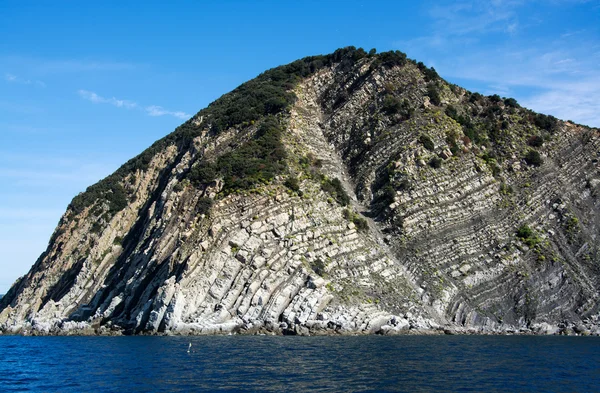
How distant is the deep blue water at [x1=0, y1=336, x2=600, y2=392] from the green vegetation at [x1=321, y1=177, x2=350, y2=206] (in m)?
21.9

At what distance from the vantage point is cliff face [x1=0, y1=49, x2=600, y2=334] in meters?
52.3

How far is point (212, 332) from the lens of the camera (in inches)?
1934

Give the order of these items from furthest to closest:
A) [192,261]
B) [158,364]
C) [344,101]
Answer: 1. [344,101]
2. [192,261]
3. [158,364]

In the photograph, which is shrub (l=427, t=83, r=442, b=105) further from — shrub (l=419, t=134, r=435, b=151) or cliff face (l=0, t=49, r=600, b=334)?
shrub (l=419, t=134, r=435, b=151)

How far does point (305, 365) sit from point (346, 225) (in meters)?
31.0

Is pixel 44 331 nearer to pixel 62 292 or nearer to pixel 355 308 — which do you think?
pixel 62 292

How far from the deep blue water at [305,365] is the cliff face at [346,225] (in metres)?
7.10

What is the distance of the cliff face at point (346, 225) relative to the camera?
2060 inches

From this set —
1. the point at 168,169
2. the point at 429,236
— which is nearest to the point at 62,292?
the point at 168,169

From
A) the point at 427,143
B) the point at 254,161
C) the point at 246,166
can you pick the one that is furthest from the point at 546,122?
the point at 246,166

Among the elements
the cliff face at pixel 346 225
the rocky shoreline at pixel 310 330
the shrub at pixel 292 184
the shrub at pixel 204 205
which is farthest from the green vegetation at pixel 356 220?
the shrub at pixel 204 205

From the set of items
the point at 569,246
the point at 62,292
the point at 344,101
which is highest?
the point at 344,101

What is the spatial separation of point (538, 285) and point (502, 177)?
1663cm

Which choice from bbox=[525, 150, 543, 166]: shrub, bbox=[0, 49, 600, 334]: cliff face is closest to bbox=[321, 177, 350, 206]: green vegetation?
bbox=[0, 49, 600, 334]: cliff face
